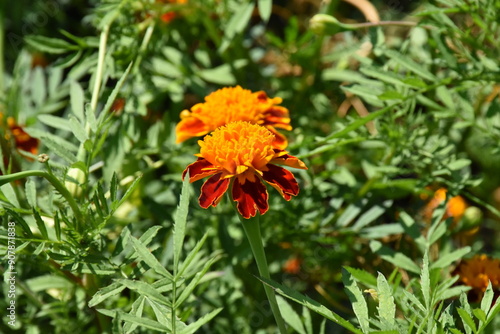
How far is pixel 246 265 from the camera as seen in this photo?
4.06ft

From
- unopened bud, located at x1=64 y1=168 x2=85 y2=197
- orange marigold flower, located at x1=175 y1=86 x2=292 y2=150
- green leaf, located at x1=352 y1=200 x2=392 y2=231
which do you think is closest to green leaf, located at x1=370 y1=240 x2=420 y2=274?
green leaf, located at x1=352 y1=200 x2=392 y2=231

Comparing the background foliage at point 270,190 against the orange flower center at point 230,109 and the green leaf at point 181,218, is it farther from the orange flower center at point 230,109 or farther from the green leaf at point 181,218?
the orange flower center at point 230,109

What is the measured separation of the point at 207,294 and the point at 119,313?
1.64 ft

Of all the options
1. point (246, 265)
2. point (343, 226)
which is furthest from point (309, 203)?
point (246, 265)

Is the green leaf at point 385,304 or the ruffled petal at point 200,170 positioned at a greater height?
the ruffled petal at point 200,170

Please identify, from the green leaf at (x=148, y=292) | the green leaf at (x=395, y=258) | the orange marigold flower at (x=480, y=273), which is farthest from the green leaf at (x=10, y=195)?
the orange marigold flower at (x=480, y=273)

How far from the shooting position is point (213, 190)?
2.51 ft

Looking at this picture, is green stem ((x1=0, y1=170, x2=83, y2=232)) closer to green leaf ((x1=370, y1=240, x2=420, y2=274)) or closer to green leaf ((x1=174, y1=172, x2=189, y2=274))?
green leaf ((x1=174, y1=172, x2=189, y2=274))

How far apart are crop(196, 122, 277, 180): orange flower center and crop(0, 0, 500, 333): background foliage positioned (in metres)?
0.07

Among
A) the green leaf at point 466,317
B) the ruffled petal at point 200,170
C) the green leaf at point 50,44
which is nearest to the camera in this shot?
the green leaf at point 466,317

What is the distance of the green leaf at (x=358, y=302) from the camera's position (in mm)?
689

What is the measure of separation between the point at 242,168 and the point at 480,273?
495 millimetres

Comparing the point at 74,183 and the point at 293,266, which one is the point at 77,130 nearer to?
the point at 74,183

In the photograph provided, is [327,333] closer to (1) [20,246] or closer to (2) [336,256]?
(2) [336,256]
